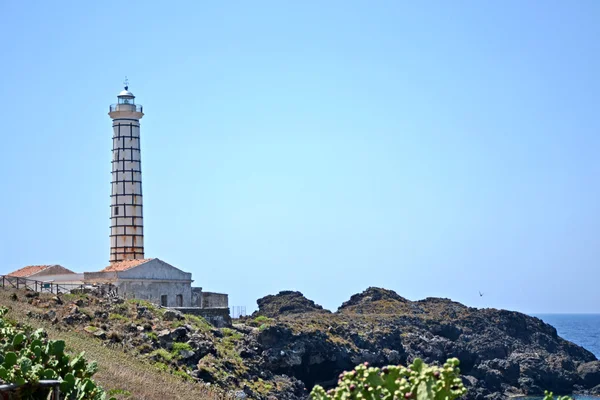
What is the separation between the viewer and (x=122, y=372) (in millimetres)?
22797

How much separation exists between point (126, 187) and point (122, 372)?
86.1ft

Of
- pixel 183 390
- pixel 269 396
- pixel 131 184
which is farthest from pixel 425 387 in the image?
pixel 131 184

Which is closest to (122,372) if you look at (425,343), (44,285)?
(44,285)

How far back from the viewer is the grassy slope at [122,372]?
21047 millimetres

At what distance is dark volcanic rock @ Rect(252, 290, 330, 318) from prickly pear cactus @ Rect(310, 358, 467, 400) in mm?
71897

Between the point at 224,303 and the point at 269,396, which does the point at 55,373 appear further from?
the point at 224,303

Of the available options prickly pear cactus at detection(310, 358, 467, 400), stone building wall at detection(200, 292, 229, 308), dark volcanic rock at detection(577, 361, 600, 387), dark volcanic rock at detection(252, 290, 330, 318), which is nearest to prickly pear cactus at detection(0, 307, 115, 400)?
prickly pear cactus at detection(310, 358, 467, 400)

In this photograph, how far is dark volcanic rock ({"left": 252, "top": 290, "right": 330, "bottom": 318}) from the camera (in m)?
82.3

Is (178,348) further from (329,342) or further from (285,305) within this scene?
(285,305)

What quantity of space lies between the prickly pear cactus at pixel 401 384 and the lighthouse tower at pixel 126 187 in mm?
40118

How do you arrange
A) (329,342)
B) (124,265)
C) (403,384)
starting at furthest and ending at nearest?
(329,342), (124,265), (403,384)

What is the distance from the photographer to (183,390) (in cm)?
2373

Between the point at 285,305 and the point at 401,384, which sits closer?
the point at 401,384

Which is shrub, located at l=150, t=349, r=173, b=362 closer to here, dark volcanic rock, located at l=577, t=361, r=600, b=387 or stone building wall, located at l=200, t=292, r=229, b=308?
stone building wall, located at l=200, t=292, r=229, b=308
